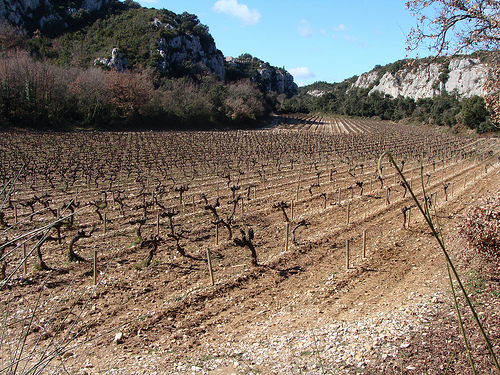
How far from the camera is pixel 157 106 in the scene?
200ft

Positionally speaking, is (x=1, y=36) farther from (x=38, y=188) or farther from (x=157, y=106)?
(x=38, y=188)

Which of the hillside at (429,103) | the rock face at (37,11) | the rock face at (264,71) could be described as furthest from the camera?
the rock face at (264,71)

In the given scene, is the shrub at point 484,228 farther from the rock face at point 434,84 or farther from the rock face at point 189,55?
the rock face at point 189,55

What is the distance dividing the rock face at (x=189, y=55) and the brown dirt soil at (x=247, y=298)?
7865 centimetres

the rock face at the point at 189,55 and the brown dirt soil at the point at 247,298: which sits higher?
the rock face at the point at 189,55

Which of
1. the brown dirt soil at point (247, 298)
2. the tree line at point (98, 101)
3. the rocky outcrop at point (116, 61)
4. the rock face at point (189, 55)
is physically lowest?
the brown dirt soil at point (247, 298)

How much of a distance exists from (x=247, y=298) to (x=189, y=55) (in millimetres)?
97341

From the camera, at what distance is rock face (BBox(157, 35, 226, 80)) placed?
283ft

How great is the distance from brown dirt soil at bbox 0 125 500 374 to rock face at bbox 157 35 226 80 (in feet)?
258

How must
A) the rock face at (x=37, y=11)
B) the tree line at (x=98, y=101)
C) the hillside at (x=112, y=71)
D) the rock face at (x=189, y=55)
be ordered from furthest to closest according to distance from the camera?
the rock face at (x=189, y=55) → the rock face at (x=37, y=11) → the hillside at (x=112, y=71) → the tree line at (x=98, y=101)

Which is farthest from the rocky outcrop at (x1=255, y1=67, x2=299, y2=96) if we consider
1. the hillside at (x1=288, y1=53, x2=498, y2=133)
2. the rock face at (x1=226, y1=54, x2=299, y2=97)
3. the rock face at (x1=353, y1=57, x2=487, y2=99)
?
the hillside at (x1=288, y1=53, x2=498, y2=133)

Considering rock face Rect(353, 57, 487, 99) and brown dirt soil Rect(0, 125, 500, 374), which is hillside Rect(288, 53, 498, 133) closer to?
rock face Rect(353, 57, 487, 99)

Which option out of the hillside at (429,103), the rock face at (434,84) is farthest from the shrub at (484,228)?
the rock face at (434,84)

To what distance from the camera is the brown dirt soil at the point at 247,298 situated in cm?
578
